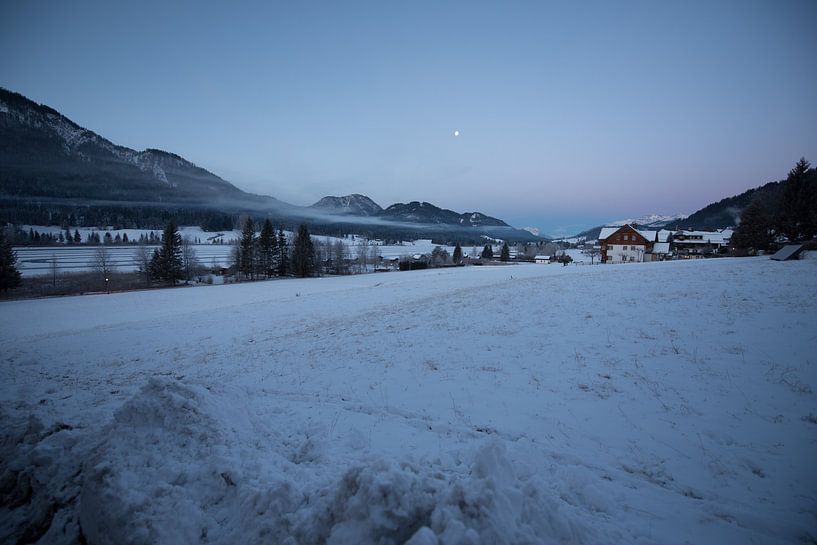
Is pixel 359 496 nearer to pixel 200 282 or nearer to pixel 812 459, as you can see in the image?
pixel 812 459

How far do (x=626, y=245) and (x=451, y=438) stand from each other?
7905cm

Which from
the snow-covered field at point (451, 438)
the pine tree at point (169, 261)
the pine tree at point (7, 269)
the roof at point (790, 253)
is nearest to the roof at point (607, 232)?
the roof at point (790, 253)

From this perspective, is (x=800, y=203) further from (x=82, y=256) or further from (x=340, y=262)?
(x=82, y=256)

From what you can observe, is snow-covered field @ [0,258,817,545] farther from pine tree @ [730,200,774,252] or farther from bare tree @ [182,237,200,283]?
bare tree @ [182,237,200,283]

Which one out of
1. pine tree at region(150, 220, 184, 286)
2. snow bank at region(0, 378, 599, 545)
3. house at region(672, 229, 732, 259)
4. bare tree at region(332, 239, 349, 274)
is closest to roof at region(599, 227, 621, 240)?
house at region(672, 229, 732, 259)

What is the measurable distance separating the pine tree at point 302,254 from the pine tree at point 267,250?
4610mm

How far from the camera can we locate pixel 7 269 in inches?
1858

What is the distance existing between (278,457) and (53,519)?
317cm

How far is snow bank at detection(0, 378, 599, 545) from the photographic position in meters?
3.54

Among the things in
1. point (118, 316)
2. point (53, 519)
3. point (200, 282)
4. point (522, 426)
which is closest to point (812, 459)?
point (522, 426)

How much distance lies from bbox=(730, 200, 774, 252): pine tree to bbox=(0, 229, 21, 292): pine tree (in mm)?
111666

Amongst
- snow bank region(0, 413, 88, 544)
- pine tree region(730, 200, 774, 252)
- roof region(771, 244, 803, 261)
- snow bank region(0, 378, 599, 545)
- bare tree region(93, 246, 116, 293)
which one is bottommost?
bare tree region(93, 246, 116, 293)

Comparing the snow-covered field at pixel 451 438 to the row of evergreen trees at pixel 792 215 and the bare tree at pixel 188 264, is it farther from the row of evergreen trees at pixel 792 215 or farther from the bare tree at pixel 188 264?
the bare tree at pixel 188 264

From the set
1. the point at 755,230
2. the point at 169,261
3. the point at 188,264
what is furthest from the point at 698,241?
the point at 169,261
